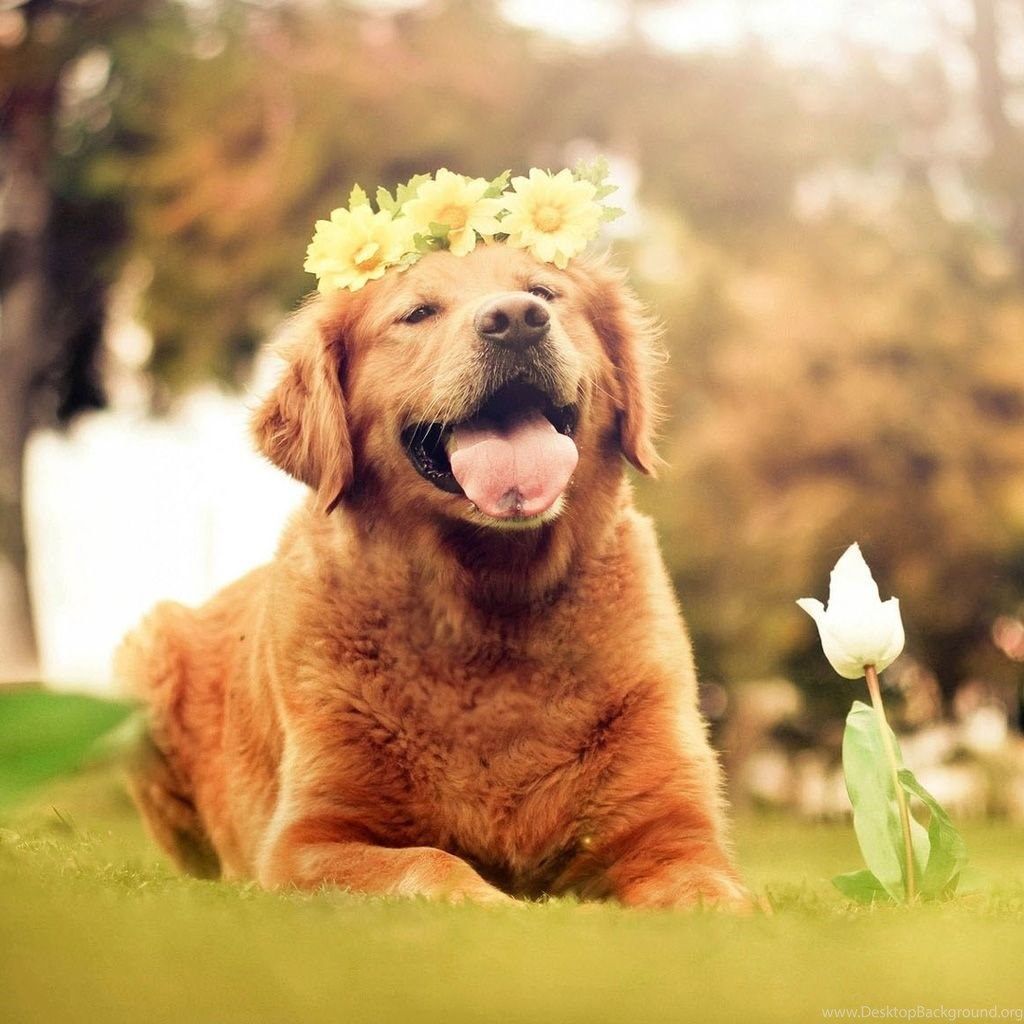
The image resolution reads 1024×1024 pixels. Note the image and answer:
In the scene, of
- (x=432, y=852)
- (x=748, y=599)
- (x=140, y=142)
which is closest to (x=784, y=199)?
(x=748, y=599)

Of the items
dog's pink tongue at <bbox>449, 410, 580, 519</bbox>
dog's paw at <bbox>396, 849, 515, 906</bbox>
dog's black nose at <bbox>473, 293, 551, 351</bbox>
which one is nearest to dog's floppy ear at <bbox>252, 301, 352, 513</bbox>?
dog's pink tongue at <bbox>449, 410, 580, 519</bbox>

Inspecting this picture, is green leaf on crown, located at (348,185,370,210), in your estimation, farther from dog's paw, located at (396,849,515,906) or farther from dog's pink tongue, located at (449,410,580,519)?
dog's paw, located at (396,849,515,906)

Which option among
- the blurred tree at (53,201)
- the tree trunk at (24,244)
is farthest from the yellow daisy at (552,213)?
the blurred tree at (53,201)

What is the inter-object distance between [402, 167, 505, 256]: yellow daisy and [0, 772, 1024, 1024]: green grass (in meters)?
1.04

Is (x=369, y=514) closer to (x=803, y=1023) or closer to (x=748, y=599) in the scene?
(x=803, y=1023)

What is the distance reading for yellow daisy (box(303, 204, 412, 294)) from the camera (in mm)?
2102

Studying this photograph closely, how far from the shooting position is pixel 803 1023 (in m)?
1.16

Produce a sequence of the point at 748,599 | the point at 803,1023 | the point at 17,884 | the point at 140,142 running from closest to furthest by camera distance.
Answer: the point at 803,1023
the point at 17,884
the point at 748,599
the point at 140,142

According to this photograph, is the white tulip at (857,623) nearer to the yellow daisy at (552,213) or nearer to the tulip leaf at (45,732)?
the yellow daisy at (552,213)

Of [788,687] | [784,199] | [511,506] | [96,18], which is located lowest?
[788,687]

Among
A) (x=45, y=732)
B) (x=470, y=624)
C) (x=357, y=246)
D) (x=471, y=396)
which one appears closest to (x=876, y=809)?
(x=470, y=624)

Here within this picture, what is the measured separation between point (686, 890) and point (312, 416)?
0.97m

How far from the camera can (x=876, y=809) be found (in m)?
1.91

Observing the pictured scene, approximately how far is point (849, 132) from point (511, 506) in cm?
564
